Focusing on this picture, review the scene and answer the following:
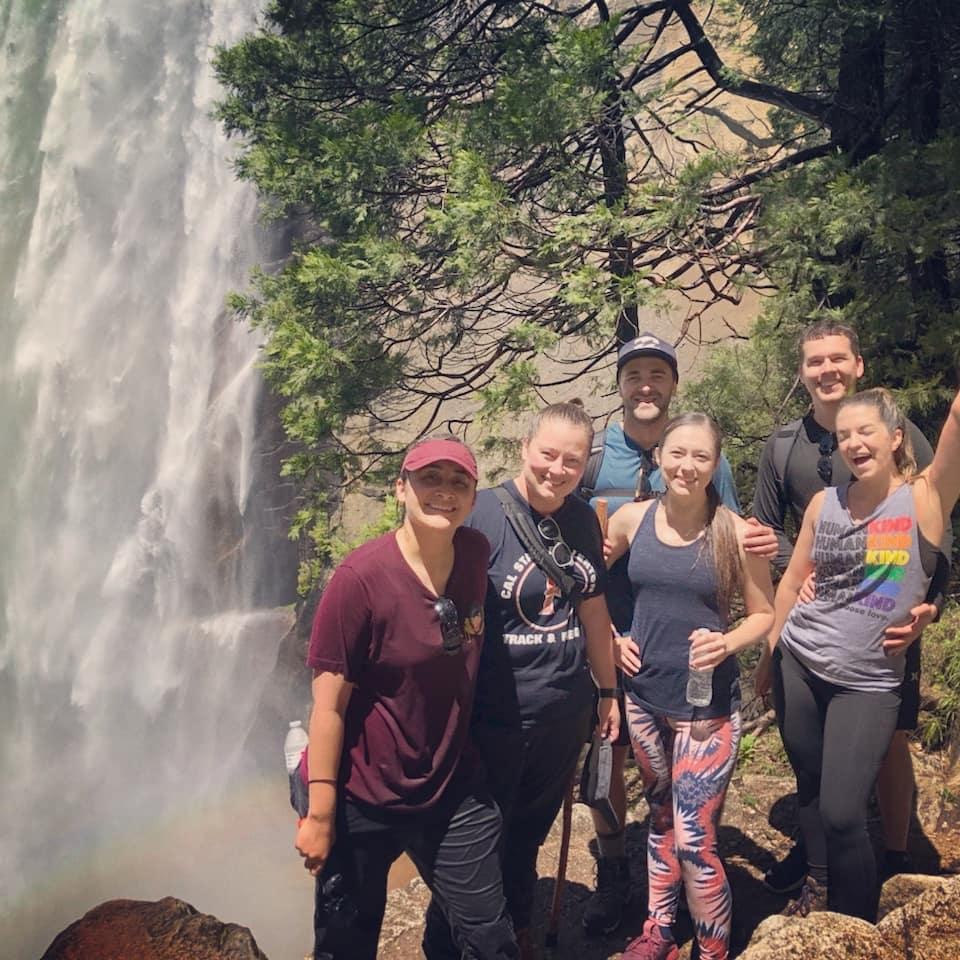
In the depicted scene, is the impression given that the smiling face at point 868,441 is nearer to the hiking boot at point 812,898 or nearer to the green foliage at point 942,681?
the hiking boot at point 812,898

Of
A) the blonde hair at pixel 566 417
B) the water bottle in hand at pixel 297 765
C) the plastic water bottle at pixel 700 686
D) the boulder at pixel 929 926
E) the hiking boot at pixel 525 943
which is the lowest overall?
the hiking boot at pixel 525 943

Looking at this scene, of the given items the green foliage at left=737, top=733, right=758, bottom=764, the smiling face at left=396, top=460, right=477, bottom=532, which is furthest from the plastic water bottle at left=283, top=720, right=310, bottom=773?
the green foliage at left=737, top=733, right=758, bottom=764

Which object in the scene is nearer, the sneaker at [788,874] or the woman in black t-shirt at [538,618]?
the woman in black t-shirt at [538,618]

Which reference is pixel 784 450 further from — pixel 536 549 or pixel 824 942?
pixel 824 942

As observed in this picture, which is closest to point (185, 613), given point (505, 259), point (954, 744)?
point (505, 259)

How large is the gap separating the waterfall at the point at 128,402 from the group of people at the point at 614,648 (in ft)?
33.9

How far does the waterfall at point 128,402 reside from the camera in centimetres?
1252

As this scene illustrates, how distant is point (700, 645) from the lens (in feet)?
8.41

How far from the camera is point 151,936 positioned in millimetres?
3012

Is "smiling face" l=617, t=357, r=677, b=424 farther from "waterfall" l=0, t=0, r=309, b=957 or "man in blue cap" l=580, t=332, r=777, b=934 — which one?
"waterfall" l=0, t=0, r=309, b=957

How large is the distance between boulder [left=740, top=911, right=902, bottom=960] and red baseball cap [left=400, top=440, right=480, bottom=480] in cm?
119

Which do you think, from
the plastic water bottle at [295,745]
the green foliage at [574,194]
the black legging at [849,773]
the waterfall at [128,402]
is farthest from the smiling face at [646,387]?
the waterfall at [128,402]

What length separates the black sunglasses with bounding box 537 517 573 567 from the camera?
2.51 metres

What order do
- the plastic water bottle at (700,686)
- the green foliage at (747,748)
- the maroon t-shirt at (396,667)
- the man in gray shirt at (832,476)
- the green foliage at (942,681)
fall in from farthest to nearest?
the green foliage at (747,748)
the green foliage at (942,681)
the man in gray shirt at (832,476)
the plastic water bottle at (700,686)
the maroon t-shirt at (396,667)
